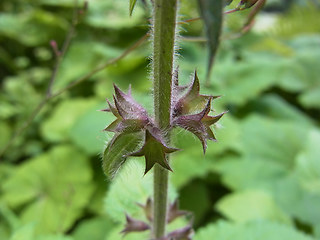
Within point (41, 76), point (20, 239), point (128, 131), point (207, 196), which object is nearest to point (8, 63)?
point (41, 76)

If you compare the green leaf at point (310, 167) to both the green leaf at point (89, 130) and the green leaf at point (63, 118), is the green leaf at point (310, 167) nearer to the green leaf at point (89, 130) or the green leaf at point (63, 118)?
the green leaf at point (89, 130)

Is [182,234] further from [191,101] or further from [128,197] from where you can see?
[191,101]

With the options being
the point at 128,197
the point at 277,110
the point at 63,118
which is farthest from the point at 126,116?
the point at 277,110

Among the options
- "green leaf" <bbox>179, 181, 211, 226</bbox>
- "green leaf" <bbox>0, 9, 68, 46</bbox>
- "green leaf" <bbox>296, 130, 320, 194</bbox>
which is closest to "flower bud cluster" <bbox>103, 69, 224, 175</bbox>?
"green leaf" <bbox>296, 130, 320, 194</bbox>

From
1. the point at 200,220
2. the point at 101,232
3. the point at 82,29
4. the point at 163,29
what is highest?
the point at 163,29

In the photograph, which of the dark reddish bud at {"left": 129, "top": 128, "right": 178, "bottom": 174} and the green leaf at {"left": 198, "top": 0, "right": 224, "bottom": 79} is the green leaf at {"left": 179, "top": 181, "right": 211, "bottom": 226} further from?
the green leaf at {"left": 198, "top": 0, "right": 224, "bottom": 79}

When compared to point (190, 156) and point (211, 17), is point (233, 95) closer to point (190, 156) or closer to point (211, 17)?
point (190, 156)
